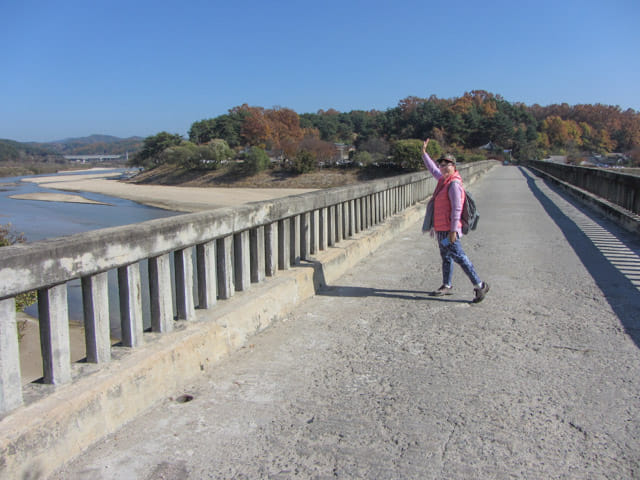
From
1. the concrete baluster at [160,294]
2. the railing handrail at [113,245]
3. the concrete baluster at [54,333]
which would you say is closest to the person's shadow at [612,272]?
the railing handrail at [113,245]

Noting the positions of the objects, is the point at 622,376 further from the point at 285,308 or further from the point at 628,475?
the point at 285,308

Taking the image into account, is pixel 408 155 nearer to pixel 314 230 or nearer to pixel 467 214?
pixel 314 230

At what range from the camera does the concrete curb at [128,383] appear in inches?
96.8

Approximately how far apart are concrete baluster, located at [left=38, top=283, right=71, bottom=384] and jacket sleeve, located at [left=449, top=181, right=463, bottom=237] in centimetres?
386

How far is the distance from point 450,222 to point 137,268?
3391 millimetres

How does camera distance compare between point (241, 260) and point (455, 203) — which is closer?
point (241, 260)

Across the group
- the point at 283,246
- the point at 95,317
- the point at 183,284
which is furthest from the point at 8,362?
the point at 283,246

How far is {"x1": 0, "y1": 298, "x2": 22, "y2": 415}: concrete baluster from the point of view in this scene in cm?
250

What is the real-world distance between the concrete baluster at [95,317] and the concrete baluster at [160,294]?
49 cm

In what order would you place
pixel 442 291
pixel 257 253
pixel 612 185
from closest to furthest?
pixel 257 253, pixel 442 291, pixel 612 185

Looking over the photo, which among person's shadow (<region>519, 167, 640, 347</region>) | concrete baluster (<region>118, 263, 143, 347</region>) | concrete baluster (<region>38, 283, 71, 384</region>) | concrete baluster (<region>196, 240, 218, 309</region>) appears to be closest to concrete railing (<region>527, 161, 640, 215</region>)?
person's shadow (<region>519, 167, 640, 347</region>)

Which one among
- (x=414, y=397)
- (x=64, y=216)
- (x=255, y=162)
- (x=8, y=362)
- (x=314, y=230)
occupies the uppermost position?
(x=255, y=162)

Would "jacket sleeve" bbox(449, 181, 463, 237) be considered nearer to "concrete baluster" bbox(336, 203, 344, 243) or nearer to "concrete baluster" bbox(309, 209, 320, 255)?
"concrete baluster" bbox(309, 209, 320, 255)

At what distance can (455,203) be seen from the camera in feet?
18.2
